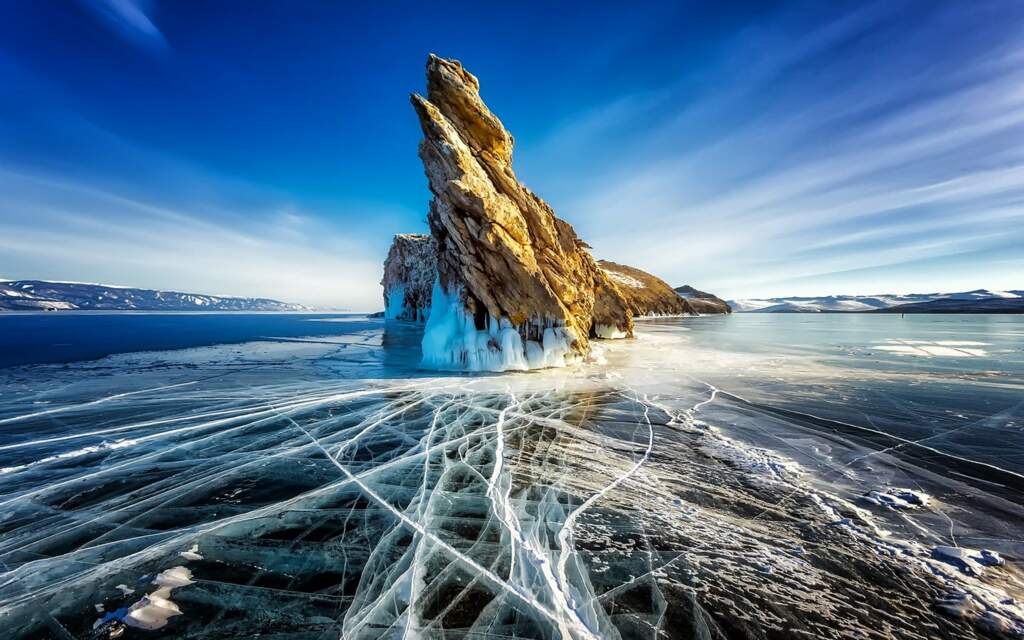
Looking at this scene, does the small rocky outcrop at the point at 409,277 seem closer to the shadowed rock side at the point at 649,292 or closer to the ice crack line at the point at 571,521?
the shadowed rock side at the point at 649,292

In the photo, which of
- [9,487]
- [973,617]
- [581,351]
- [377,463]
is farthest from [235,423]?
[581,351]

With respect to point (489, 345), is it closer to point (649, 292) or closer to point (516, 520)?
point (516, 520)

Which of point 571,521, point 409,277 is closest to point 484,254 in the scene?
point 571,521

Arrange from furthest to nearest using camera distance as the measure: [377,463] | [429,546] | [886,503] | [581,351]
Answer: [581,351] → [377,463] → [886,503] → [429,546]

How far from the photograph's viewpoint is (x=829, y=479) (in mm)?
5805

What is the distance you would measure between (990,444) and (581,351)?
579 inches

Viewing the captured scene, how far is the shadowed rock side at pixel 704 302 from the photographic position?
431ft

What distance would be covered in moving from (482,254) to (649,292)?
89242 millimetres

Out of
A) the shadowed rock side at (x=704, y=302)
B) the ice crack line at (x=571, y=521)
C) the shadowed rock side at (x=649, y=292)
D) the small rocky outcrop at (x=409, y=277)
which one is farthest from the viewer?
the shadowed rock side at (x=704, y=302)

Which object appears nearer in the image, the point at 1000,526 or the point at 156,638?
the point at 156,638

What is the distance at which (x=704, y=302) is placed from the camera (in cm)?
13650

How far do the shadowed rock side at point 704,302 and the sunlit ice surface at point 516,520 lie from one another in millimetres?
128519

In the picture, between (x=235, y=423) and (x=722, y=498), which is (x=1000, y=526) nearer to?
(x=722, y=498)

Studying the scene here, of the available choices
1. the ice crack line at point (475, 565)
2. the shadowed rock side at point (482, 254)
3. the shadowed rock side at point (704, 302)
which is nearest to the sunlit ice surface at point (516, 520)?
the ice crack line at point (475, 565)
